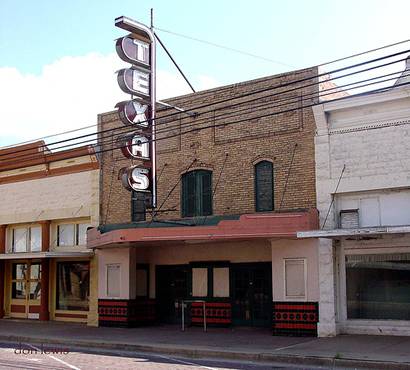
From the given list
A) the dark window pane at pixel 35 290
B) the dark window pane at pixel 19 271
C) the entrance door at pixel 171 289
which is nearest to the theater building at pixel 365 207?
the entrance door at pixel 171 289

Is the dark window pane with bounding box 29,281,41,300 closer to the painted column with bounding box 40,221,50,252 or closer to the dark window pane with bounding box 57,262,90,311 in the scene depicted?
the dark window pane with bounding box 57,262,90,311

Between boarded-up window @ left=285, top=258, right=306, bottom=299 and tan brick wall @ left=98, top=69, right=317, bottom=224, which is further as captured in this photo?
tan brick wall @ left=98, top=69, right=317, bottom=224

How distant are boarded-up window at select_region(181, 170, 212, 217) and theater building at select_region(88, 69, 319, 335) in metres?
0.03

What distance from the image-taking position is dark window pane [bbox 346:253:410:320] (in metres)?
17.8

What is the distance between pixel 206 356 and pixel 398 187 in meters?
6.82

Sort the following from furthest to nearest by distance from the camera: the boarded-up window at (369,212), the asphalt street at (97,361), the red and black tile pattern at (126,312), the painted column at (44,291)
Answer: the painted column at (44,291) < the red and black tile pattern at (126,312) < the boarded-up window at (369,212) < the asphalt street at (97,361)

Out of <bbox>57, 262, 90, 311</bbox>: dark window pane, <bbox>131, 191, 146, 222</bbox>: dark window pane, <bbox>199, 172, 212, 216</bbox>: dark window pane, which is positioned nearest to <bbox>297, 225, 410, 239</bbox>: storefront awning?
<bbox>199, 172, 212, 216</bbox>: dark window pane

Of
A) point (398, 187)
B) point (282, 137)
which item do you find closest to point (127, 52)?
point (282, 137)

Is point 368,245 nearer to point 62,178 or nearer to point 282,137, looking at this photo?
point 282,137

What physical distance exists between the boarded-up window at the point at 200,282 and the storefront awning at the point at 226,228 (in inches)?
108

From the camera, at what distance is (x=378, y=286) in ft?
60.0

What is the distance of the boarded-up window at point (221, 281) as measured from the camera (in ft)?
71.7

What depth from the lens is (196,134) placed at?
71.6 ft

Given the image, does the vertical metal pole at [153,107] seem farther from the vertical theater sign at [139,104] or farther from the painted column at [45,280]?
the painted column at [45,280]
